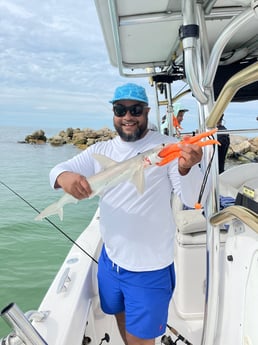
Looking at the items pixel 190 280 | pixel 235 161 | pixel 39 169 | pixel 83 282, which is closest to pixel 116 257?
pixel 83 282

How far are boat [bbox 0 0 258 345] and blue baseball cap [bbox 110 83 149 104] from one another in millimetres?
310

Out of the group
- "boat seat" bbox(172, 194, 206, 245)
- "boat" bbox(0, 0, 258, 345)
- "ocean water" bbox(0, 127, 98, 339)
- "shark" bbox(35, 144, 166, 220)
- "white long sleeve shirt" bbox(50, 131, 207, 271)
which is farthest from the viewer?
"ocean water" bbox(0, 127, 98, 339)

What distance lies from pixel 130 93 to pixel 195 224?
1386mm

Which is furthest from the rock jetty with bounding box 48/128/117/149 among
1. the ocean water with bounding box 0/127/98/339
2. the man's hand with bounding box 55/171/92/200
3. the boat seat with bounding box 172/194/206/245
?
the man's hand with bounding box 55/171/92/200

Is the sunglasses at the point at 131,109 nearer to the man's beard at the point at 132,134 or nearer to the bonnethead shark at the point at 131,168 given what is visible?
the man's beard at the point at 132,134

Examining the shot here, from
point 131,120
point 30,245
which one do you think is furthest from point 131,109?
point 30,245

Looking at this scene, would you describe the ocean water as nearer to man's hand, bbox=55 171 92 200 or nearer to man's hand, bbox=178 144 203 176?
man's hand, bbox=55 171 92 200

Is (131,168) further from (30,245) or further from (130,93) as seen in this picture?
(30,245)

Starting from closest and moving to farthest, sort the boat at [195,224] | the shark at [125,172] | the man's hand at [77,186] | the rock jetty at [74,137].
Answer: the boat at [195,224], the shark at [125,172], the man's hand at [77,186], the rock jetty at [74,137]

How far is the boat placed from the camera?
130 centimetres

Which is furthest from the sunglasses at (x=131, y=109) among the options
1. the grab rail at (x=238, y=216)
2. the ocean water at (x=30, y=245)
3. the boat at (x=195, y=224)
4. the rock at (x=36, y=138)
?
the rock at (x=36, y=138)

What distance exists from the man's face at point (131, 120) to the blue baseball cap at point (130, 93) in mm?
28

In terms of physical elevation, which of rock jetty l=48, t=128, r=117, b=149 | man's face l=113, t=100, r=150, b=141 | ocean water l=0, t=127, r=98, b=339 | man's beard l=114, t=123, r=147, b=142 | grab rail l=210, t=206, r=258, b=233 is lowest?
ocean water l=0, t=127, r=98, b=339

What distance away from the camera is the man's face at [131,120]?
1.98m
